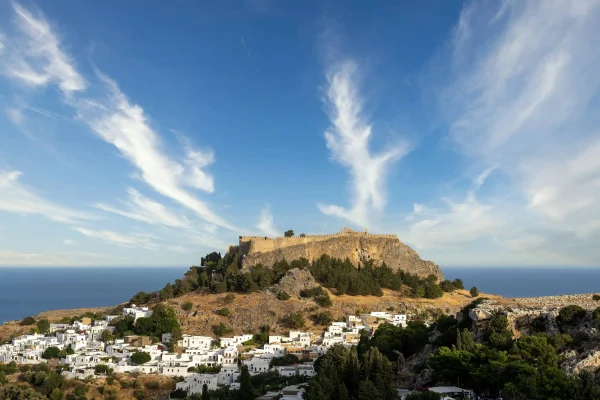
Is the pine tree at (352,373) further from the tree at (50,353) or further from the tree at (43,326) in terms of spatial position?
the tree at (43,326)

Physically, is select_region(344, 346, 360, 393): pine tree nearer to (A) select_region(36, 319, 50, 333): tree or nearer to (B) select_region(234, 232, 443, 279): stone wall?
(B) select_region(234, 232, 443, 279): stone wall

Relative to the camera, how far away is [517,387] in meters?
16.0

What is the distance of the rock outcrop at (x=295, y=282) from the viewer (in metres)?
46.2

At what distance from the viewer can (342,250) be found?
53906 mm

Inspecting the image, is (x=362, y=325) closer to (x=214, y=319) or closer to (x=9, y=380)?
(x=214, y=319)

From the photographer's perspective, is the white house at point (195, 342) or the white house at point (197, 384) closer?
the white house at point (197, 384)

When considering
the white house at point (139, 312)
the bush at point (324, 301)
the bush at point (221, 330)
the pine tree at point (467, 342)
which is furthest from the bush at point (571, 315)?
the white house at point (139, 312)

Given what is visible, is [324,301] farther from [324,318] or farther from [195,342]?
[195,342]

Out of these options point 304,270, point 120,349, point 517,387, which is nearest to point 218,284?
point 304,270

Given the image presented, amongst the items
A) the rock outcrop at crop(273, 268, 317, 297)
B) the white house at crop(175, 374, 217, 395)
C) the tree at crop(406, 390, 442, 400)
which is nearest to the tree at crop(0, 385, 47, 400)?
the white house at crop(175, 374, 217, 395)

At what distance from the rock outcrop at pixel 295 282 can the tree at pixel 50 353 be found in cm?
1967

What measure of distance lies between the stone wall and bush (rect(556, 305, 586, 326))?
33.4 metres

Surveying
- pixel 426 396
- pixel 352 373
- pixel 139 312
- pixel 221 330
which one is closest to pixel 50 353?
pixel 139 312

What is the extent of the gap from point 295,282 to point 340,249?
9.13 meters
